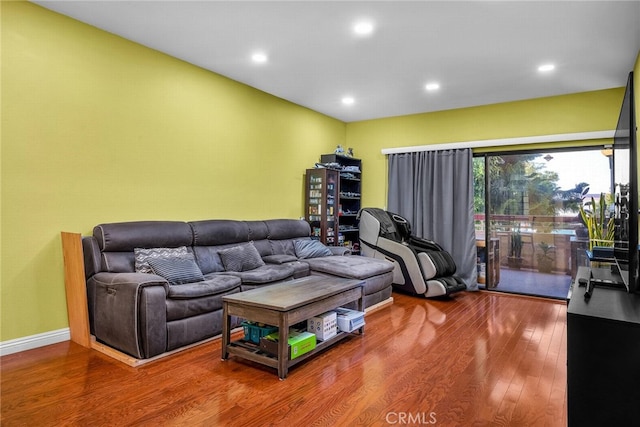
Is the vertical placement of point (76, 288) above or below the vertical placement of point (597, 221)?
below

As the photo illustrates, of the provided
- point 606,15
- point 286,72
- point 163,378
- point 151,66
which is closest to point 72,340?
point 163,378

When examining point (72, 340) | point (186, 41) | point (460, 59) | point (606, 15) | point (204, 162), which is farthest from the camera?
point (204, 162)

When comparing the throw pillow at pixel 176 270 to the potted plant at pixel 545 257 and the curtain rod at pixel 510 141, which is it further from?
the potted plant at pixel 545 257

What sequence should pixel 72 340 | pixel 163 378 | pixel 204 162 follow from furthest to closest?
1. pixel 204 162
2. pixel 72 340
3. pixel 163 378

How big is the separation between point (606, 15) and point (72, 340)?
516 cm

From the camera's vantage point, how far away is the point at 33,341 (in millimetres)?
2990

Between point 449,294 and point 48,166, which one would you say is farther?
point 449,294

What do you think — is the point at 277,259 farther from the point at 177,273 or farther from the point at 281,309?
the point at 281,309

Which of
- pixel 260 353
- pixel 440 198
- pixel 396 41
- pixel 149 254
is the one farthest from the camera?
pixel 440 198

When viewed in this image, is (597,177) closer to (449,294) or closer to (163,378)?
(449,294)

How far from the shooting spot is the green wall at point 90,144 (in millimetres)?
2904

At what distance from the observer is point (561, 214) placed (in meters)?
4.94

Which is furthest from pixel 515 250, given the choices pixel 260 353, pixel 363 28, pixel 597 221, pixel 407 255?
pixel 260 353

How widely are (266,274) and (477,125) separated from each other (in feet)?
12.8
